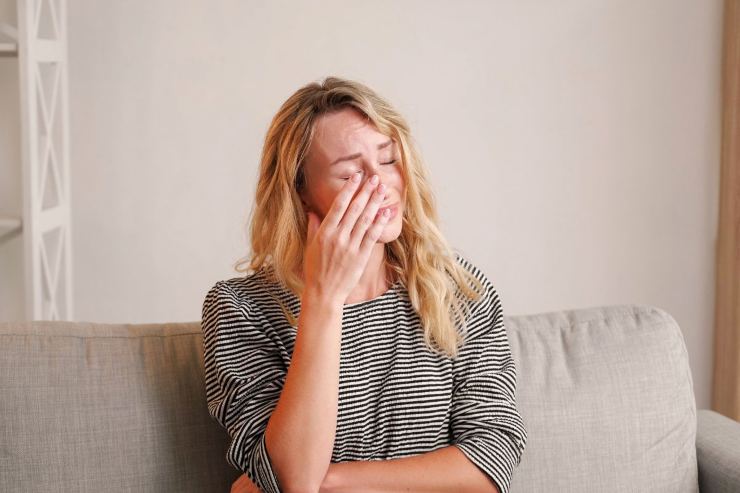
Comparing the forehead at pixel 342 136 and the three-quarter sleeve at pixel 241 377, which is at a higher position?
Answer: the forehead at pixel 342 136

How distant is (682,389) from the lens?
175 cm

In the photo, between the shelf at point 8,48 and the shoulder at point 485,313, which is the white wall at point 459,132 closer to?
the shelf at point 8,48

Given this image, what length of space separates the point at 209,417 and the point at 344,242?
0.42 m

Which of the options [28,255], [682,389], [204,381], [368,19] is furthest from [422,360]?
[368,19]

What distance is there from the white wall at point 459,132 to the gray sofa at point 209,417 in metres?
0.92

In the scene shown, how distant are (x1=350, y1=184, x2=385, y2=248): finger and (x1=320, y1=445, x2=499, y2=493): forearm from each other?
1.16 feet

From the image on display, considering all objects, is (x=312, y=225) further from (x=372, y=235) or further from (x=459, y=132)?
(x=459, y=132)

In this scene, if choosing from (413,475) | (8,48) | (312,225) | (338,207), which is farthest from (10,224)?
(413,475)

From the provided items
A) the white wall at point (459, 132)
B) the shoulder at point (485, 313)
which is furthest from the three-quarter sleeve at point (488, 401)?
the white wall at point (459, 132)

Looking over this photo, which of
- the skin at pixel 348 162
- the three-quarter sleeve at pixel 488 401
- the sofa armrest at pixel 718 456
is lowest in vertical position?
the sofa armrest at pixel 718 456

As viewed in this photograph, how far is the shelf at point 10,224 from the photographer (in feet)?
7.30

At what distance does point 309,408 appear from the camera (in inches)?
53.2

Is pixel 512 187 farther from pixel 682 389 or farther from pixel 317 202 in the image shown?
pixel 317 202

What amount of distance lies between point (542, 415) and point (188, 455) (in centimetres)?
64
